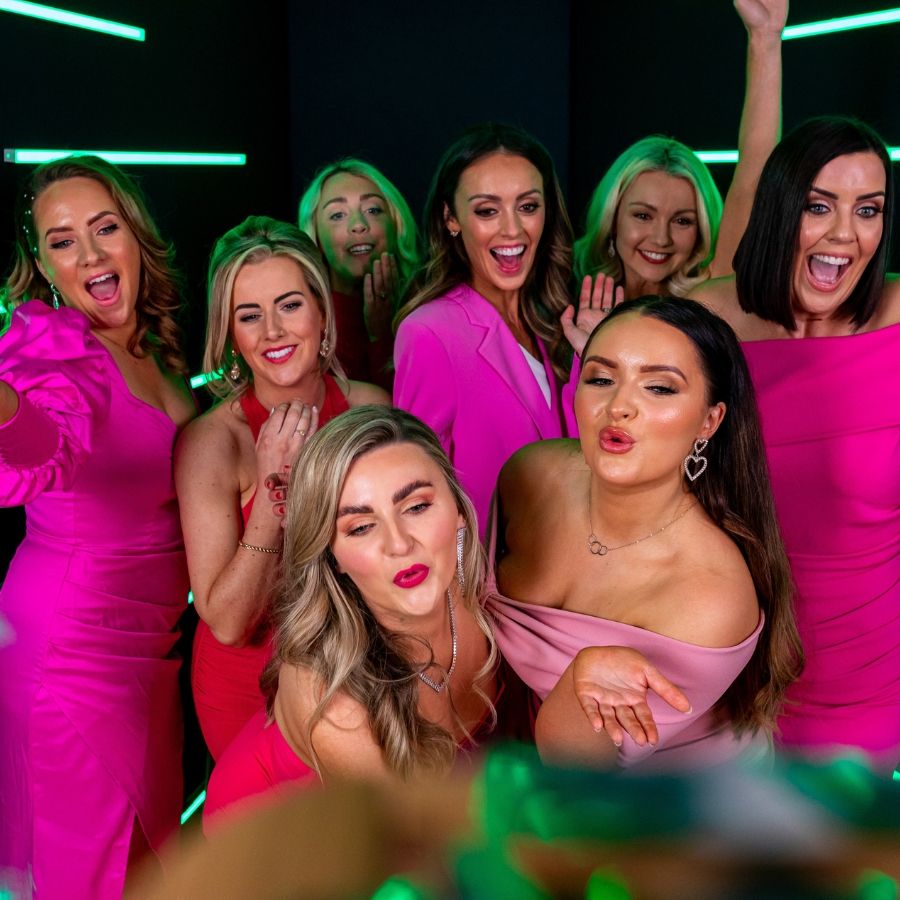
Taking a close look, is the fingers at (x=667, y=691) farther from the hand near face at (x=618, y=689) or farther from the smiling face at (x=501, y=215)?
the smiling face at (x=501, y=215)

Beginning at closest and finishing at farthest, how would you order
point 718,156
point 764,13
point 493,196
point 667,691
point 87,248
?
point 667,691, point 87,248, point 493,196, point 764,13, point 718,156

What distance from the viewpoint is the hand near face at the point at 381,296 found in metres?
3.01

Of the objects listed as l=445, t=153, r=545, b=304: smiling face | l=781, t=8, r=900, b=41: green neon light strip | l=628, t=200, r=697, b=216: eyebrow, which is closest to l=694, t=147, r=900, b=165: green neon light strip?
l=781, t=8, r=900, b=41: green neon light strip

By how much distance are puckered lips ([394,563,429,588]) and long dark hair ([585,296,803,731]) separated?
0.46 metres

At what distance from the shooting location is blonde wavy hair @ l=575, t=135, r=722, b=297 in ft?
9.14

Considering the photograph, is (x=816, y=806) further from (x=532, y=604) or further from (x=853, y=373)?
(x=853, y=373)

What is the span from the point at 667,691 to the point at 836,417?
0.98 metres

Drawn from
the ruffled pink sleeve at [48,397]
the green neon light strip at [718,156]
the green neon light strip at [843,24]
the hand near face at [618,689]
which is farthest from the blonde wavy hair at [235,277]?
the green neon light strip at [718,156]

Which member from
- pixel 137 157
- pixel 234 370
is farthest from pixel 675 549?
pixel 137 157

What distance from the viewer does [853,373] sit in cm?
205

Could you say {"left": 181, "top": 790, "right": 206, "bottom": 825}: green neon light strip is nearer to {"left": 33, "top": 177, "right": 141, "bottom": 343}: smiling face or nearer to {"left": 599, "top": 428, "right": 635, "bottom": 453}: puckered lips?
{"left": 33, "top": 177, "right": 141, "bottom": 343}: smiling face

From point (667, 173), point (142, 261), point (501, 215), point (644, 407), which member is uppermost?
point (667, 173)

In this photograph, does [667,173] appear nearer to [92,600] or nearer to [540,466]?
[540,466]

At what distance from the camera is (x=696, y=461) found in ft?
5.68
